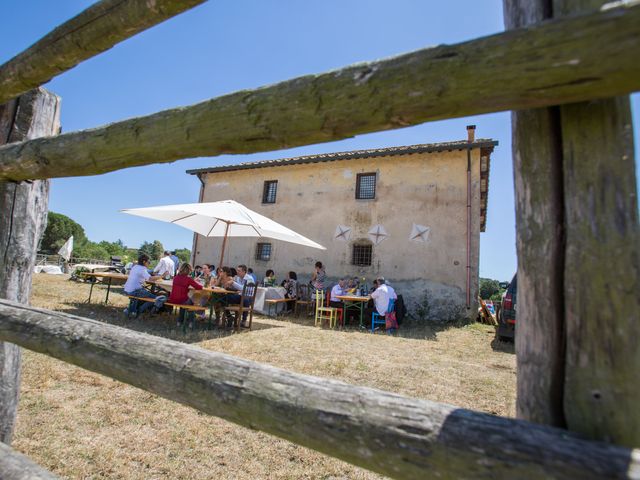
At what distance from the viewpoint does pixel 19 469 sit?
1.47 m

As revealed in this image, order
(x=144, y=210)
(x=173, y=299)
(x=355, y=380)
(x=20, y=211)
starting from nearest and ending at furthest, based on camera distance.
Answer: (x=20, y=211), (x=355, y=380), (x=173, y=299), (x=144, y=210)

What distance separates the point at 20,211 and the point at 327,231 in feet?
37.5

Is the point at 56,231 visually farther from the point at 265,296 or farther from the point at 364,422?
the point at 364,422

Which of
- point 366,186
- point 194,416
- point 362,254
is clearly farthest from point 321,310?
point 194,416

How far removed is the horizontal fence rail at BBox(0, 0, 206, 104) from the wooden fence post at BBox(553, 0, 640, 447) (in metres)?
1.54

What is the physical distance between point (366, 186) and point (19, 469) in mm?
12696

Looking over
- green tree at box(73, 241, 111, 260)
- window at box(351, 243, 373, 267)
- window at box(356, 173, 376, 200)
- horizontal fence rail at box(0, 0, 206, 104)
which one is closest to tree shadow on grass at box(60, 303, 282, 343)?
horizontal fence rail at box(0, 0, 206, 104)

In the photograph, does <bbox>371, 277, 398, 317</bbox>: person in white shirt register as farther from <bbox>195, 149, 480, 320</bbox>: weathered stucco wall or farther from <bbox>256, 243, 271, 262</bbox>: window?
<bbox>256, 243, 271, 262</bbox>: window

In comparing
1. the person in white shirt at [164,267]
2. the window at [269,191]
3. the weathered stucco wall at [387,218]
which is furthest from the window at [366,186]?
the person in white shirt at [164,267]

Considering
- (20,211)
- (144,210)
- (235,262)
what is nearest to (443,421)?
(20,211)

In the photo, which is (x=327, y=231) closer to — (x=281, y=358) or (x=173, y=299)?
(x=173, y=299)

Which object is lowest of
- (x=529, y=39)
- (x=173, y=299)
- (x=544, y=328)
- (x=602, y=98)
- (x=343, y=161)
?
(x=173, y=299)

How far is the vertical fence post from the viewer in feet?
2.85

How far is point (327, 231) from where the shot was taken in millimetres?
13484
